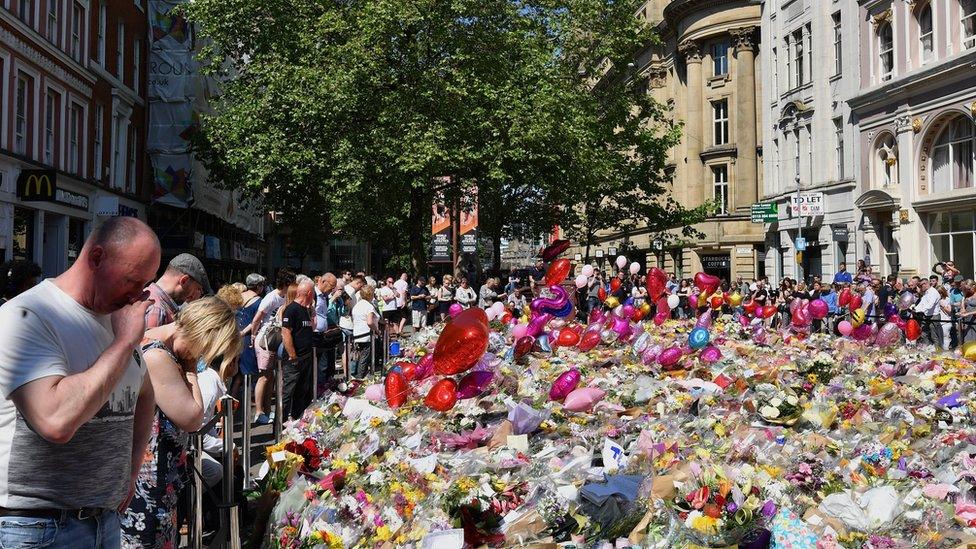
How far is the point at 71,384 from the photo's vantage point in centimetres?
237

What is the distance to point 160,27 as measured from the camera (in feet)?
101

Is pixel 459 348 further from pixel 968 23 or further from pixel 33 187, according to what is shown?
pixel 968 23

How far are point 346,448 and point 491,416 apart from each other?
1.27 m

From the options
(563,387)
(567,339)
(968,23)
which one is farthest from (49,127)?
(968,23)

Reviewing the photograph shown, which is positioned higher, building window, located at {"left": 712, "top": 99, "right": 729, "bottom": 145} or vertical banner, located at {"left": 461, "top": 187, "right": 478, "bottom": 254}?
building window, located at {"left": 712, "top": 99, "right": 729, "bottom": 145}

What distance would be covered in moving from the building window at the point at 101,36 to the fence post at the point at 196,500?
2493cm

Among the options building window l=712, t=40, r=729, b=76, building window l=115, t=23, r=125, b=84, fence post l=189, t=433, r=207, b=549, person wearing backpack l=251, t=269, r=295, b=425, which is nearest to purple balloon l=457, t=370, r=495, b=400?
fence post l=189, t=433, r=207, b=549

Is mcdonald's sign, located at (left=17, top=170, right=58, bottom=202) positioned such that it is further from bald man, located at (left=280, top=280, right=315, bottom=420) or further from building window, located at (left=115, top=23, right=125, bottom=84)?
bald man, located at (left=280, top=280, right=315, bottom=420)

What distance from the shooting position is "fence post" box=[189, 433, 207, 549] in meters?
4.89

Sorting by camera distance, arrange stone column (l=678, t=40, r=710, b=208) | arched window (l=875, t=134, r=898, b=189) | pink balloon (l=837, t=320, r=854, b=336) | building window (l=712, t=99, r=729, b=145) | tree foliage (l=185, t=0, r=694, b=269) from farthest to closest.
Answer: stone column (l=678, t=40, r=710, b=208) → building window (l=712, t=99, r=729, b=145) → arched window (l=875, t=134, r=898, b=189) → tree foliage (l=185, t=0, r=694, b=269) → pink balloon (l=837, t=320, r=854, b=336)

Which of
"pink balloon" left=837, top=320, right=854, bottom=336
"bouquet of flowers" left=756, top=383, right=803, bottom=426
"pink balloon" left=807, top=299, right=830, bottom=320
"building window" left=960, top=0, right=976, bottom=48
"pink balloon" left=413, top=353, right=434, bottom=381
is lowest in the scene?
"bouquet of flowers" left=756, top=383, right=803, bottom=426

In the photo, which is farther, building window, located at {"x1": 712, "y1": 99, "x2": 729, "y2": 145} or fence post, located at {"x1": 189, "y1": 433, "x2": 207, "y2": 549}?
building window, located at {"x1": 712, "y1": 99, "x2": 729, "y2": 145}

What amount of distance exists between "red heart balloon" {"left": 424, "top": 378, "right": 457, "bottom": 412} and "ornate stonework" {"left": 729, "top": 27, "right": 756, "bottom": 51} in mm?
42160

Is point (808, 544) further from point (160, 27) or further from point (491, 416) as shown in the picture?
point (160, 27)
